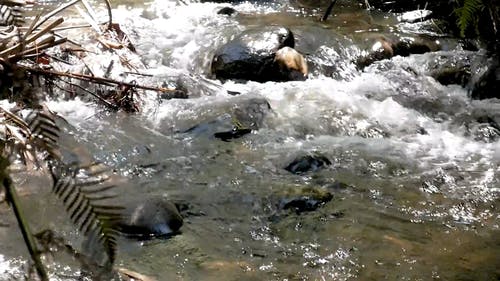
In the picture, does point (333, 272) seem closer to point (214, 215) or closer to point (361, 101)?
point (214, 215)

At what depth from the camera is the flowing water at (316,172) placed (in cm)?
287

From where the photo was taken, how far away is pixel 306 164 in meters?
4.10

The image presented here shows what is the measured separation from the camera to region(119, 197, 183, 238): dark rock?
300 centimetres

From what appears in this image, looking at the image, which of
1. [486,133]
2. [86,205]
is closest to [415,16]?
[486,133]

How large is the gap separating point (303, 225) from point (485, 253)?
0.93 meters

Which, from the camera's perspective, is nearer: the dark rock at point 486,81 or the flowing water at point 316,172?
the flowing water at point 316,172

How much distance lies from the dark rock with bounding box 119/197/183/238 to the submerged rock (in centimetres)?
110

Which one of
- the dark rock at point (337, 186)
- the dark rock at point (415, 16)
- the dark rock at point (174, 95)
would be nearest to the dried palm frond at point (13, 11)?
the dark rock at point (337, 186)

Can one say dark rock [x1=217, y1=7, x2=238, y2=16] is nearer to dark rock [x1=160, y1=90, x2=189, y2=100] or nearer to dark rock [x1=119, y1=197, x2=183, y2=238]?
dark rock [x1=160, y1=90, x2=189, y2=100]

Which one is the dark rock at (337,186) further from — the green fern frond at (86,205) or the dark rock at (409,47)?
the dark rock at (409,47)

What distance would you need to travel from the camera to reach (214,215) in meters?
3.37

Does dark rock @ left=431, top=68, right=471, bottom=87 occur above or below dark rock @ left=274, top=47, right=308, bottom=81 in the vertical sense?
below

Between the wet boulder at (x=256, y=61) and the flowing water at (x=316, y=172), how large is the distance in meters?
0.13

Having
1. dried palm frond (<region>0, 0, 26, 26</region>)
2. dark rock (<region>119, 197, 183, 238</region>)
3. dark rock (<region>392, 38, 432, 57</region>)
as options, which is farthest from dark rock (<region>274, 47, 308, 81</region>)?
dried palm frond (<region>0, 0, 26, 26</region>)
